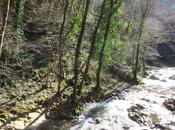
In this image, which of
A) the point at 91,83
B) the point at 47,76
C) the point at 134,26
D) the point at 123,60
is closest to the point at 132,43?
the point at 123,60

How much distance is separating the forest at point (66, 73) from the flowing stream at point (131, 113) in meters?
0.08

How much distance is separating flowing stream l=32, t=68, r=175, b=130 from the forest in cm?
8

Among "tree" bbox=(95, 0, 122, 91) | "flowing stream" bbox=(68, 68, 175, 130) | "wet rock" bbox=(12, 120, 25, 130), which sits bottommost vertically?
"flowing stream" bbox=(68, 68, 175, 130)

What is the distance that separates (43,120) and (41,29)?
43.2ft

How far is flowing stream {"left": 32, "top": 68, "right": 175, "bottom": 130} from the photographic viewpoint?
1178 inches

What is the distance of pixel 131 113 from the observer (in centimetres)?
3372

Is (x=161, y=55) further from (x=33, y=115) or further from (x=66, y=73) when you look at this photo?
(x=33, y=115)

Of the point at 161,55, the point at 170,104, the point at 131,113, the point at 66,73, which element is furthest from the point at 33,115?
the point at 161,55

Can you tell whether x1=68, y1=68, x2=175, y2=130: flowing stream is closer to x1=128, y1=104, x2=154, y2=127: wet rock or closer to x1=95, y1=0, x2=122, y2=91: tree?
x1=128, y1=104, x2=154, y2=127: wet rock

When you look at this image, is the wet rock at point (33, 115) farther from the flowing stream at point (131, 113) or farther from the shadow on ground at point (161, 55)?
the shadow on ground at point (161, 55)

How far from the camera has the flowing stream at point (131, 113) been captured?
29922mm

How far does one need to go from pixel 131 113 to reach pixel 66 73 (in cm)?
861

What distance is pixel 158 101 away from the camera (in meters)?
40.1

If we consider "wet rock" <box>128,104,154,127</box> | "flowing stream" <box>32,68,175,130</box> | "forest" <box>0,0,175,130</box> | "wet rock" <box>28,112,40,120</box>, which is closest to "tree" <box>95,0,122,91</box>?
"forest" <box>0,0,175,130</box>
